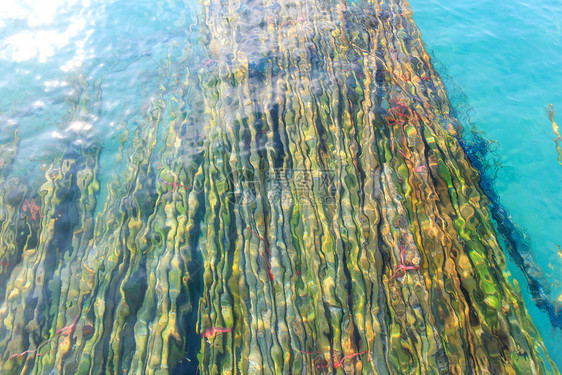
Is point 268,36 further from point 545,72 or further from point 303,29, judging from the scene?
point 545,72

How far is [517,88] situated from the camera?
11.5 feet

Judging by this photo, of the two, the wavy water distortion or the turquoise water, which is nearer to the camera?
the wavy water distortion

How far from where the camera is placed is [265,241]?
2.20 meters

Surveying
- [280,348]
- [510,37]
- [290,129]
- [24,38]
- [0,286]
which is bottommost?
[280,348]

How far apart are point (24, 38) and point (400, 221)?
453cm

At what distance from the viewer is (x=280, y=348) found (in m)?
1.81

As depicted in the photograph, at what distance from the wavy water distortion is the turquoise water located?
1.49ft

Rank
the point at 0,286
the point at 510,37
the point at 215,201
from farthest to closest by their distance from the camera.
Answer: the point at 510,37
the point at 215,201
the point at 0,286

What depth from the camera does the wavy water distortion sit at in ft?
5.97

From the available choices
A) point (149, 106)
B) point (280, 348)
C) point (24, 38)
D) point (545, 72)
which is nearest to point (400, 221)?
point (280, 348)

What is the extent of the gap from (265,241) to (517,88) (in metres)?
3.35

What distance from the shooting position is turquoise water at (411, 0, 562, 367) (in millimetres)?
2518

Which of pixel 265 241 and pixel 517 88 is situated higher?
pixel 517 88

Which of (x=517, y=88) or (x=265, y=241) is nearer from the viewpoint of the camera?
(x=265, y=241)
